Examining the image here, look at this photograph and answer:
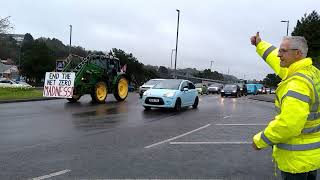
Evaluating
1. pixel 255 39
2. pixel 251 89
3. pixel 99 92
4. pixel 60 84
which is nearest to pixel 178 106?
pixel 99 92

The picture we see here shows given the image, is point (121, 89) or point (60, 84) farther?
point (121, 89)

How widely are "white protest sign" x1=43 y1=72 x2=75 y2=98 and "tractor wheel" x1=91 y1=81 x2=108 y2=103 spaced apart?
1379 millimetres

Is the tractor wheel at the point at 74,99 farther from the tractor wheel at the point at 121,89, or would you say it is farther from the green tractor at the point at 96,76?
the tractor wheel at the point at 121,89

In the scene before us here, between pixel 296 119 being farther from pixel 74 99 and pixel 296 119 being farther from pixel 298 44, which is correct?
pixel 74 99

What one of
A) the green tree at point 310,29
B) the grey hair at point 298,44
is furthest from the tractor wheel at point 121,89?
the green tree at point 310,29

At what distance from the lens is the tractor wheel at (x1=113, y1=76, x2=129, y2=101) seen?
28797 millimetres

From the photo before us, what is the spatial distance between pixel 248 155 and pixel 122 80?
2018cm

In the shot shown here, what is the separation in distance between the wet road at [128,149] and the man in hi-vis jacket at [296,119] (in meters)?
3.69

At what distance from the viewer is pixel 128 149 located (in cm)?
Result: 1036

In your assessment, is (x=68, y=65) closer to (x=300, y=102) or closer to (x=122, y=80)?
(x=122, y=80)

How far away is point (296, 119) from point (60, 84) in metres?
23.2

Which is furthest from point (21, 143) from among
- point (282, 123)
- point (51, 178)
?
point (282, 123)

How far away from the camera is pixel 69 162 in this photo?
8.70 m

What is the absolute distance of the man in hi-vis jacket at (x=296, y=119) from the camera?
3971 millimetres
